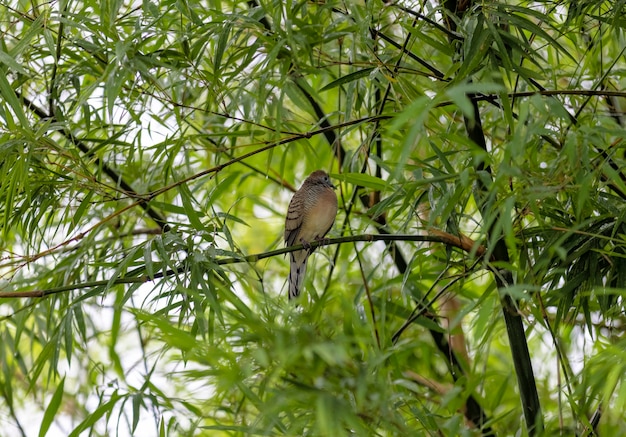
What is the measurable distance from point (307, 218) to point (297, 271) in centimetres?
21

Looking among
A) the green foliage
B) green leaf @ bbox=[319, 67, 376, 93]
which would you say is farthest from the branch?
green leaf @ bbox=[319, 67, 376, 93]

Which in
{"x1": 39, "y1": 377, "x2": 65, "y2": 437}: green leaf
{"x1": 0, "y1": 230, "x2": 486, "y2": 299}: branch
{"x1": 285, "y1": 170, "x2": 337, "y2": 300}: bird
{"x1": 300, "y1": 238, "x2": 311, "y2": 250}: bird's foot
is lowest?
{"x1": 39, "y1": 377, "x2": 65, "y2": 437}: green leaf

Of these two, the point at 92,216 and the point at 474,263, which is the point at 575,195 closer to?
the point at 474,263

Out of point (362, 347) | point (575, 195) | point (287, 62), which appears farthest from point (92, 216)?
point (575, 195)

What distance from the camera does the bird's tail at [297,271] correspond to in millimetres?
3023

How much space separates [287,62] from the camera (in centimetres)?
239

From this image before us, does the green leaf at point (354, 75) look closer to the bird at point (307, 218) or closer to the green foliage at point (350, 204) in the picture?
the green foliage at point (350, 204)

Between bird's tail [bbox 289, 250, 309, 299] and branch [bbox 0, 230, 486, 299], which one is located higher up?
bird's tail [bbox 289, 250, 309, 299]

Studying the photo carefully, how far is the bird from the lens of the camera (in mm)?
3051

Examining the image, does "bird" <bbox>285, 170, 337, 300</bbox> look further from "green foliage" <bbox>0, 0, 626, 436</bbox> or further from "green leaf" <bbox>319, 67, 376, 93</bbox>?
"green leaf" <bbox>319, 67, 376, 93</bbox>

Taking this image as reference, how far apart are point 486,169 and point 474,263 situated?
288 millimetres

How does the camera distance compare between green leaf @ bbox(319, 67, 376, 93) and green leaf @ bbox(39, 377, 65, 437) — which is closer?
green leaf @ bbox(319, 67, 376, 93)

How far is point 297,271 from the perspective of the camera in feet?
10.2

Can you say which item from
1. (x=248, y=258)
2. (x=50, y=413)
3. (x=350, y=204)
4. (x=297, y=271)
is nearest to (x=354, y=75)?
(x=248, y=258)
